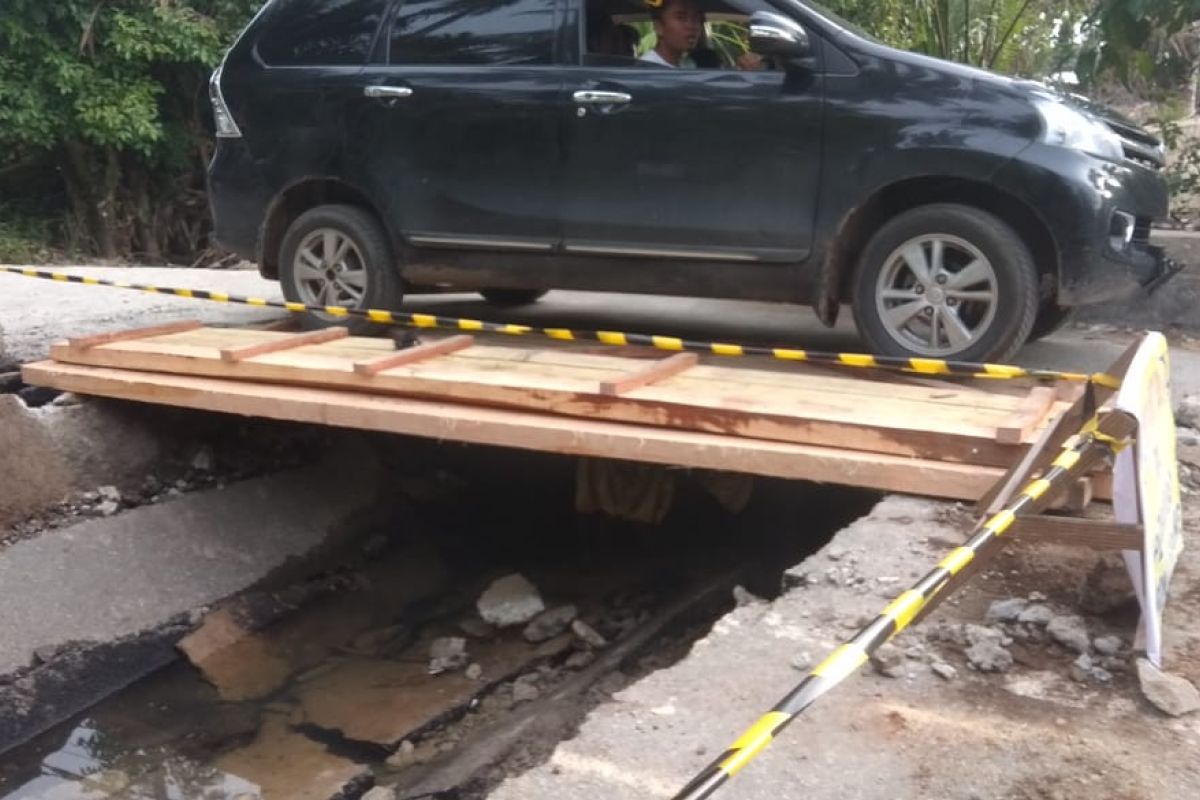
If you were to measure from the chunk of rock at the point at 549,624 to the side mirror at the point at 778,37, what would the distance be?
9.12ft

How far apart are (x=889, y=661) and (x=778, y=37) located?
2960 millimetres

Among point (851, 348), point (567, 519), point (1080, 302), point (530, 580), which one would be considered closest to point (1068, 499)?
point (1080, 302)

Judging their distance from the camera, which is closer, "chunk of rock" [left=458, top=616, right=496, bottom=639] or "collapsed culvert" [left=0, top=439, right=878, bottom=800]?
"collapsed culvert" [left=0, top=439, right=878, bottom=800]

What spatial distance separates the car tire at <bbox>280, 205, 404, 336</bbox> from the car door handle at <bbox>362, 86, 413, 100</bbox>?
0.60 m

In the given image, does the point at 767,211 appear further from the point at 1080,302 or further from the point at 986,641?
the point at 986,641

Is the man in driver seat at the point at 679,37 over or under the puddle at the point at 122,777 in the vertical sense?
over

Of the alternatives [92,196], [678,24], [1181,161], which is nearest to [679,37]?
[678,24]

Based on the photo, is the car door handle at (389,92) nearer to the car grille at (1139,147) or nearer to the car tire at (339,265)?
the car tire at (339,265)

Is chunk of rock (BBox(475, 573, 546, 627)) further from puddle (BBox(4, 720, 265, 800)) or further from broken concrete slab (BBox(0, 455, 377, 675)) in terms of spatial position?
puddle (BBox(4, 720, 265, 800))

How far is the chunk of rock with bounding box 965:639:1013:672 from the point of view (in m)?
3.37

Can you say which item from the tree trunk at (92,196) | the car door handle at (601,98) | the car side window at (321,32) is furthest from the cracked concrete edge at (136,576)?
the tree trunk at (92,196)

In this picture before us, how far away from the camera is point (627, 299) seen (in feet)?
28.6

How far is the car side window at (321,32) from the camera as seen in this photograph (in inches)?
256

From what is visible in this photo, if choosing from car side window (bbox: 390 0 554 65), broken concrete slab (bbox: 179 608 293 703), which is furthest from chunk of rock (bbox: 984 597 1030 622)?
car side window (bbox: 390 0 554 65)
